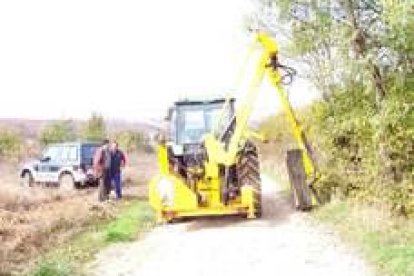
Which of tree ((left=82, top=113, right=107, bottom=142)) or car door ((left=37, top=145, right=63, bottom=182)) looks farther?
tree ((left=82, top=113, right=107, bottom=142))

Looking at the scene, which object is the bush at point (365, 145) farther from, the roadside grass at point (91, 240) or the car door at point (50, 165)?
the car door at point (50, 165)

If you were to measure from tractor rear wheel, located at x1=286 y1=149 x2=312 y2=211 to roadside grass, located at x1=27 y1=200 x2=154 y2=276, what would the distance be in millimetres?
3204

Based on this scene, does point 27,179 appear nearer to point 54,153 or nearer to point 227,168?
A: point 54,153

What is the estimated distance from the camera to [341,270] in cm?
1191

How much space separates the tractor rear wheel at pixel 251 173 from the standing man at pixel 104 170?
5635mm

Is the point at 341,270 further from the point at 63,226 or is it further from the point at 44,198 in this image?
the point at 44,198

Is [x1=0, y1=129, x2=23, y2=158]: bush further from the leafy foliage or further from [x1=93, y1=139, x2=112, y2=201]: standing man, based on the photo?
the leafy foliage

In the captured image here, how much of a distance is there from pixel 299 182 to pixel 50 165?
1317 centimetres

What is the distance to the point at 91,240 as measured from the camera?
52.2 feet

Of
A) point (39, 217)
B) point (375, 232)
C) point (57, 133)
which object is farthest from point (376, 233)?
point (57, 133)

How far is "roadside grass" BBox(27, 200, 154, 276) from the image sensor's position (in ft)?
41.0

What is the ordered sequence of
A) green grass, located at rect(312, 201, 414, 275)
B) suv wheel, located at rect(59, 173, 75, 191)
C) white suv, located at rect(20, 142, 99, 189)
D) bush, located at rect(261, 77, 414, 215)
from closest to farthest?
green grass, located at rect(312, 201, 414, 275)
bush, located at rect(261, 77, 414, 215)
white suv, located at rect(20, 142, 99, 189)
suv wheel, located at rect(59, 173, 75, 191)

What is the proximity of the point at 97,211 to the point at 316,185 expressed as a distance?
5132mm

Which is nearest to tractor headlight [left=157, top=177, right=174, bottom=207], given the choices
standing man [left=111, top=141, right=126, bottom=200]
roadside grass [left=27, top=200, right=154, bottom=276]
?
roadside grass [left=27, top=200, right=154, bottom=276]
